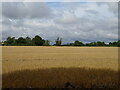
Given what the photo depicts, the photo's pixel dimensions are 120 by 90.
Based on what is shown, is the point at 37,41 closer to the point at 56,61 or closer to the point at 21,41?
the point at 21,41

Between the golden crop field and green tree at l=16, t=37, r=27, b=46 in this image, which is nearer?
the golden crop field

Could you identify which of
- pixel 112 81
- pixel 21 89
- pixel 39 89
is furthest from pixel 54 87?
pixel 112 81

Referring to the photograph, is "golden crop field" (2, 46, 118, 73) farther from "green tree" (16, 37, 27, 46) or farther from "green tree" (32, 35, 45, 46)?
"green tree" (16, 37, 27, 46)

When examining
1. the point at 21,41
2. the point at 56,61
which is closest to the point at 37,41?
the point at 21,41

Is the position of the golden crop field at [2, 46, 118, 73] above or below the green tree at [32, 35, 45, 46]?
below

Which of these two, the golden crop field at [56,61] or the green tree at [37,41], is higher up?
the green tree at [37,41]

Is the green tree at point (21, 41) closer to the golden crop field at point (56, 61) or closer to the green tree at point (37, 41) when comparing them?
the green tree at point (37, 41)

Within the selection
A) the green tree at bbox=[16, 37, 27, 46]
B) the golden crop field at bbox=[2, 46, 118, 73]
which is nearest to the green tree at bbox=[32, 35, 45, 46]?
the green tree at bbox=[16, 37, 27, 46]

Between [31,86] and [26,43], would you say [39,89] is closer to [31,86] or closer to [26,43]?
[31,86]

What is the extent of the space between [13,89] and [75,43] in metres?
72.5

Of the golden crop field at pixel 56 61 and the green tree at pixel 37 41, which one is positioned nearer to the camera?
the golden crop field at pixel 56 61

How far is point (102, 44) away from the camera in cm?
7975

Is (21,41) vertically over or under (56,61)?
over

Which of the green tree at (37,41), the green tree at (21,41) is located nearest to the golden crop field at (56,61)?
the green tree at (37,41)
